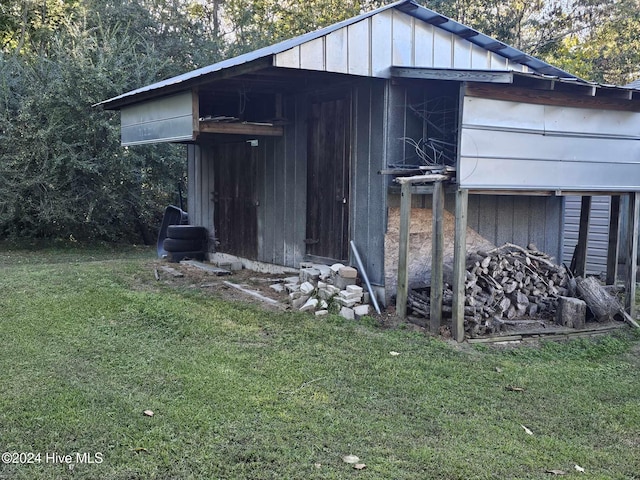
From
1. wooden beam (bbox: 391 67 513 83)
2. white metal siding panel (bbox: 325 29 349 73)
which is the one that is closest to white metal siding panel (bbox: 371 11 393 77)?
wooden beam (bbox: 391 67 513 83)

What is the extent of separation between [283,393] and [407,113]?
12.3ft

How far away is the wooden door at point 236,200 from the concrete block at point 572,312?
14.8 ft

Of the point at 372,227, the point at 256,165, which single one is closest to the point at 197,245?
the point at 256,165

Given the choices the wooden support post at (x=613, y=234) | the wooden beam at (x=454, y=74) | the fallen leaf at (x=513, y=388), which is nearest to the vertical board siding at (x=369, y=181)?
the wooden beam at (x=454, y=74)

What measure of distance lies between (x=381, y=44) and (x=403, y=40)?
1.32 feet

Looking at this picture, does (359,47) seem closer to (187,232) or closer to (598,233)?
(187,232)

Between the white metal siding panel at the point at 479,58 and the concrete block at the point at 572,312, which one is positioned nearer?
the concrete block at the point at 572,312

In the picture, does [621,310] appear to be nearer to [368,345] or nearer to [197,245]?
[368,345]

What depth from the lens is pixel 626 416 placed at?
4.04 metres

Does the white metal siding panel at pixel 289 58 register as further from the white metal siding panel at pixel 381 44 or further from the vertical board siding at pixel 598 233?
the vertical board siding at pixel 598 233

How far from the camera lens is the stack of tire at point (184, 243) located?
10.2 meters

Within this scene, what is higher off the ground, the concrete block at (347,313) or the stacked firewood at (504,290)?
the stacked firewood at (504,290)

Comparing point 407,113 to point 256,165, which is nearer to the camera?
point 407,113

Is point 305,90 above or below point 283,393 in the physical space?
above
